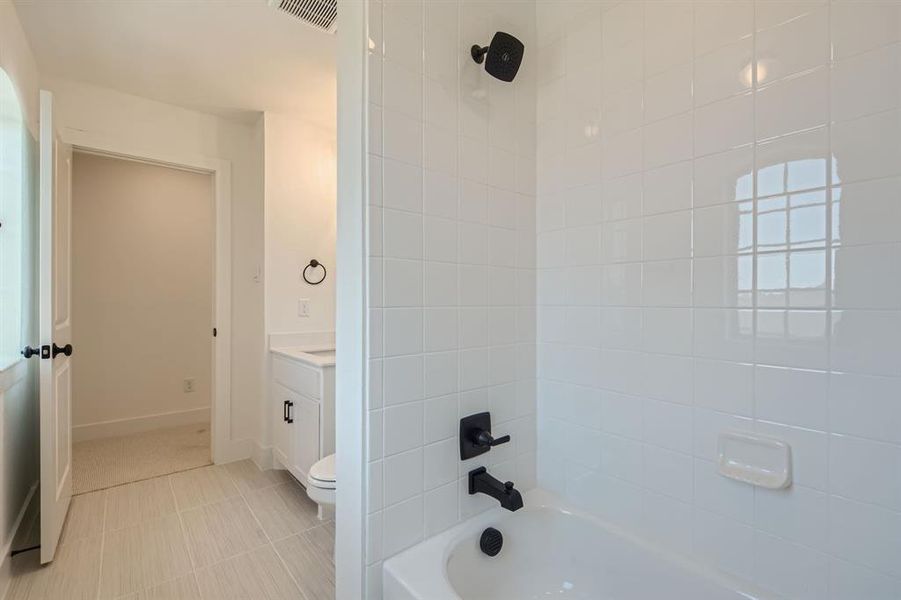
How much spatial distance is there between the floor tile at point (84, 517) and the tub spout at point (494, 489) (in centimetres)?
205

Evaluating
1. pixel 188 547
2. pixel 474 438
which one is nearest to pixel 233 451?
pixel 188 547

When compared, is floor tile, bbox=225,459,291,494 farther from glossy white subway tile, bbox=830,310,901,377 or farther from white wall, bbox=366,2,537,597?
glossy white subway tile, bbox=830,310,901,377

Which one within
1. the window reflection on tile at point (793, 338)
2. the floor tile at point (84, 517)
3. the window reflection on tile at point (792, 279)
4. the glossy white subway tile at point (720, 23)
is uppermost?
the glossy white subway tile at point (720, 23)

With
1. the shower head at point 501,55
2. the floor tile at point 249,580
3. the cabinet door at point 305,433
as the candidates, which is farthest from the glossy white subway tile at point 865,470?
the cabinet door at point 305,433

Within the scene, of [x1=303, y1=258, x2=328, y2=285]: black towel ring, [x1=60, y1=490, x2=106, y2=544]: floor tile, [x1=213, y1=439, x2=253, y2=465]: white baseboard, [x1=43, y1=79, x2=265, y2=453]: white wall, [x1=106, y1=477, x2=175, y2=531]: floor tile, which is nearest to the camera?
[x1=60, y1=490, x2=106, y2=544]: floor tile

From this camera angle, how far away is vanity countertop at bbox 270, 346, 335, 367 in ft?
7.12

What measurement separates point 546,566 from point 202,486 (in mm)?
2209

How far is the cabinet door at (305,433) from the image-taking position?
2160 mm

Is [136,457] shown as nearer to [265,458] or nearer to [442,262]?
[265,458]

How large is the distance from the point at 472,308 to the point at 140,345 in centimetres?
370

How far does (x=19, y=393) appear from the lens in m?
1.88

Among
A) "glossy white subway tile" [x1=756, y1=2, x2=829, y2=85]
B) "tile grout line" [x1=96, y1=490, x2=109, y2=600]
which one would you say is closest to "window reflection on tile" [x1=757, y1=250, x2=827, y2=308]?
"glossy white subway tile" [x1=756, y1=2, x2=829, y2=85]

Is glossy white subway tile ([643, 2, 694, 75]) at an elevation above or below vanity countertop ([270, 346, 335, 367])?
above

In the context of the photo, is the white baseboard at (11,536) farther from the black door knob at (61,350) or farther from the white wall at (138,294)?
the white wall at (138,294)
